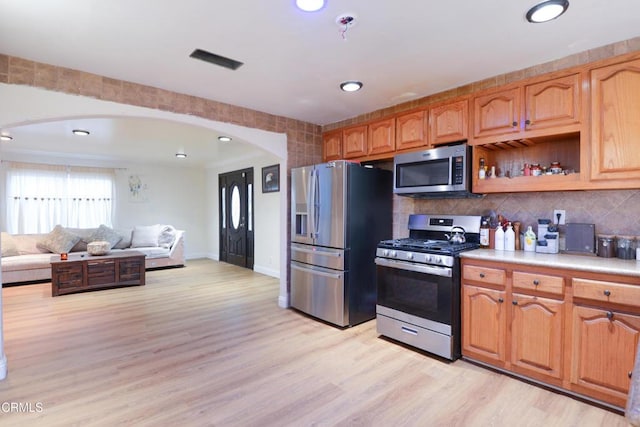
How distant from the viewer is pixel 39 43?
219 centimetres

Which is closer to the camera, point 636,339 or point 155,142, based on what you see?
point 636,339

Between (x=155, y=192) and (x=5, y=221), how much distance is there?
8.62 ft

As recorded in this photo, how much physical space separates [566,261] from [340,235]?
184 centimetres

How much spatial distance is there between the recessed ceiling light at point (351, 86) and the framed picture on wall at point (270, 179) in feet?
9.56

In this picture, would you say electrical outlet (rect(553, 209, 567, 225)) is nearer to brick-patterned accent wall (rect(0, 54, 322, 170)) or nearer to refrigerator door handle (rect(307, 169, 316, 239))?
refrigerator door handle (rect(307, 169, 316, 239))

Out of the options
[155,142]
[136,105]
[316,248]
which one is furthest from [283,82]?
[155,142]

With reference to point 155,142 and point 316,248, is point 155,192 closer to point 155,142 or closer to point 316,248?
point 155,142

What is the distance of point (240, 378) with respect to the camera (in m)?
2.37

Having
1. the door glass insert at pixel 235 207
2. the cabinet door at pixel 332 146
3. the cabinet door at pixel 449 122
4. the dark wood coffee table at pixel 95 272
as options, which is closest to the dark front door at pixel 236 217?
the door glass insert at pixel 235 207

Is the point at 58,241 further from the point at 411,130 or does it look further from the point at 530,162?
the point at 530,162

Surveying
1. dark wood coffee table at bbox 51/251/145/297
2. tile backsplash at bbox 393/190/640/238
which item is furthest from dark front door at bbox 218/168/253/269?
tile backsplash at bbox 393/190/640/238

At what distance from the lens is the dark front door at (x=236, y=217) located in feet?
22.0

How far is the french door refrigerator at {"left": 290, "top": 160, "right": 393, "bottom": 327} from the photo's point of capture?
330cm

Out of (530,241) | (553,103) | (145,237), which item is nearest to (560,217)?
(530,241)
